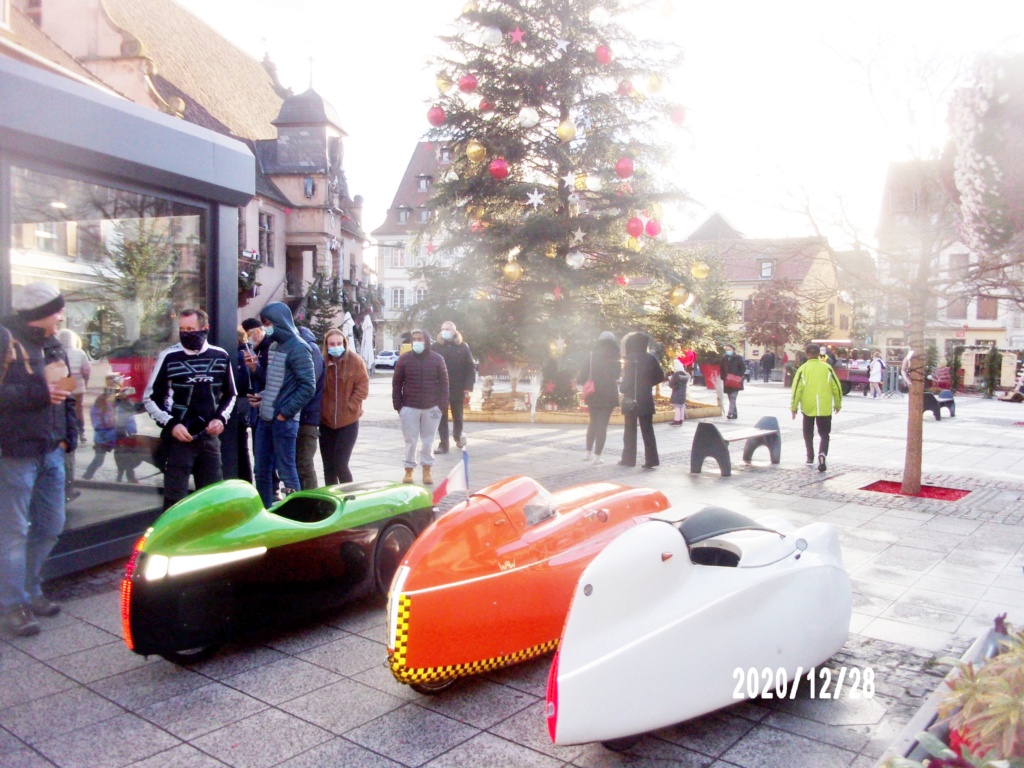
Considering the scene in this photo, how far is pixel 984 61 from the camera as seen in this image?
1.78m

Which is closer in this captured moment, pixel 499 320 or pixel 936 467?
pixel 936 467

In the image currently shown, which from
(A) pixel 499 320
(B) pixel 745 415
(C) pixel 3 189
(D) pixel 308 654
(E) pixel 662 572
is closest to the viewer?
(E) pixel 662 572

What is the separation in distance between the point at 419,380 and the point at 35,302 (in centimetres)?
482

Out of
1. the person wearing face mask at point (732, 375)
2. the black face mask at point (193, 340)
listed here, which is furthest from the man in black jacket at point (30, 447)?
the person wearing face mask at point (732, 375)

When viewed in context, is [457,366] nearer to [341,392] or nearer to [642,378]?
[642,378]

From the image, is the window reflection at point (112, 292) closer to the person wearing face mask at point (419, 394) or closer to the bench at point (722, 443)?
the person wearing face mask at point (419, 394)

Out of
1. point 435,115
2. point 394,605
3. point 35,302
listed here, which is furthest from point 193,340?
point 435,115

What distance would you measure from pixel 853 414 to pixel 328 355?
17.1 m

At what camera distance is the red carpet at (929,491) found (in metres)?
9.08

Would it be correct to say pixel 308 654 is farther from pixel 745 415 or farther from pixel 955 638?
pixel 745 415

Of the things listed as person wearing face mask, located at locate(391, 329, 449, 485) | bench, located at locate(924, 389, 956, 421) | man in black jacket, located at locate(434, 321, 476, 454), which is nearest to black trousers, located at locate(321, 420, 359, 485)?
person wearing face mask, located at locate(391, 329, 449, 485)

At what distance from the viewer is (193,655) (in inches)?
166

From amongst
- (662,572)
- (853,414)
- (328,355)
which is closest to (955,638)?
(662,572)

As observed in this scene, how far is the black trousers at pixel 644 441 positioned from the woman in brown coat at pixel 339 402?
4401 mm
